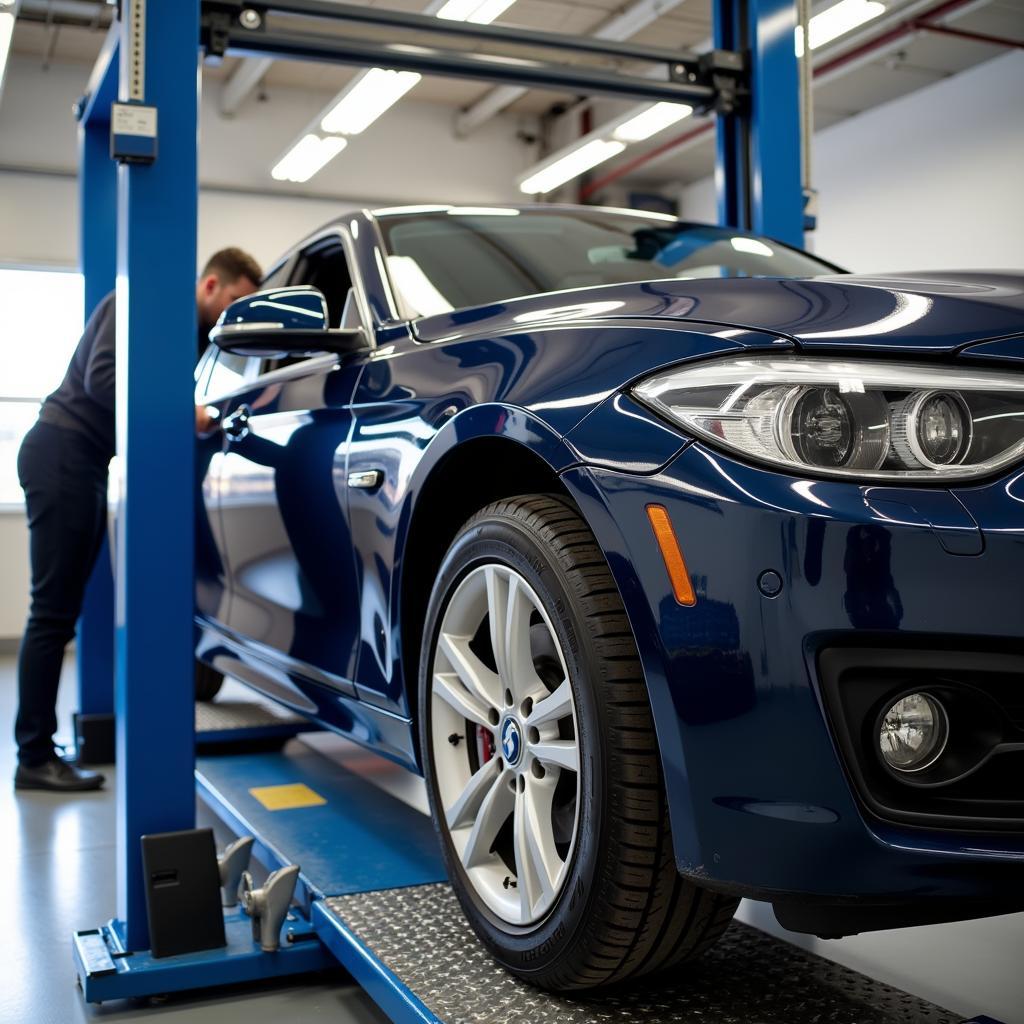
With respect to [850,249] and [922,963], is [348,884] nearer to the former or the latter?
[922,963]

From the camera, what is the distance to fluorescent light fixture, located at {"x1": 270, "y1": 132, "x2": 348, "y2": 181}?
364 inches

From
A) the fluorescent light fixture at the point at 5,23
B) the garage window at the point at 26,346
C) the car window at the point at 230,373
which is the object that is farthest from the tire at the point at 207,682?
the garage window at the point at 26,346

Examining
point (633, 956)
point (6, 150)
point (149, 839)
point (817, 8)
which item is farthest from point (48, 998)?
point (6, 150)

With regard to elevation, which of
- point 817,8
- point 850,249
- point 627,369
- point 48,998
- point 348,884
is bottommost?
point 48,998

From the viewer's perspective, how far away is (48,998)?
87.0 inches

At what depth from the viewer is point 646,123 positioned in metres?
8.97

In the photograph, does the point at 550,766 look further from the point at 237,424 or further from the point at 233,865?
the point at 237,424

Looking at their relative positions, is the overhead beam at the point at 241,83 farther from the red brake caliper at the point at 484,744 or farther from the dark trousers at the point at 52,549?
the red brake caliper at the point at 484,744

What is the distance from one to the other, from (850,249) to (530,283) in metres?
8.07

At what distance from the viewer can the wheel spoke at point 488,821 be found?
178 centimetres

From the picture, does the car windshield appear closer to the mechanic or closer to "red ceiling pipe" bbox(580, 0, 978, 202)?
the mechanic

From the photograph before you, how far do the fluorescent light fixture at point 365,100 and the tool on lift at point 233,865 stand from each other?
6296 millimetres

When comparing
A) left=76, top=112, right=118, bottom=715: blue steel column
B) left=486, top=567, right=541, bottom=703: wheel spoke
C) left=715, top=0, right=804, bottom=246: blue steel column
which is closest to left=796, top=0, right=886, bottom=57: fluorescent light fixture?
left=715, top=0, right=804, bottom=246: blue steel column

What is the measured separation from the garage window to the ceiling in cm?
179
